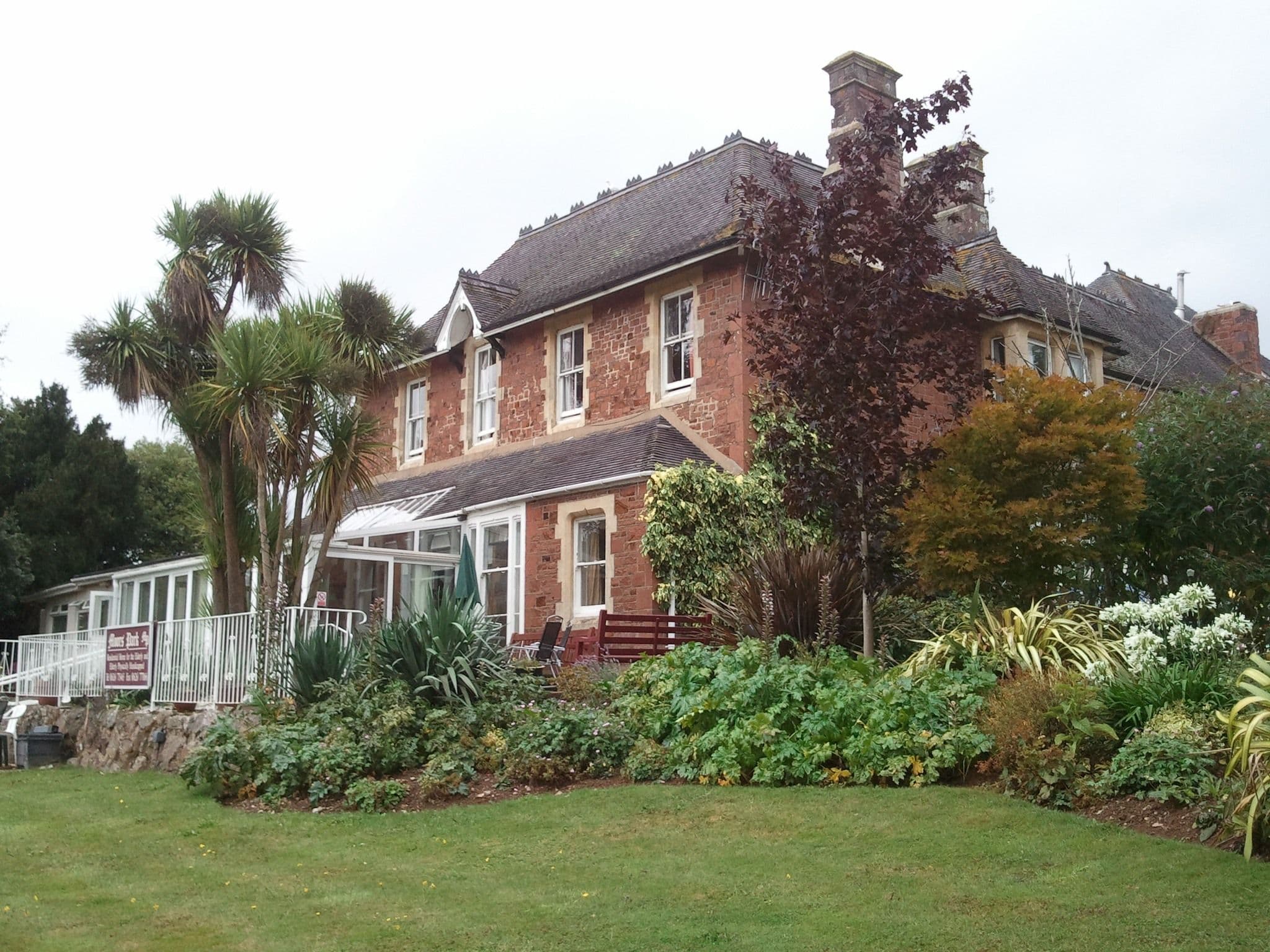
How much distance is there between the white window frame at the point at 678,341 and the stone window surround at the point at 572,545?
235cm

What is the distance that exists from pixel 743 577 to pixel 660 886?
6481 millimetres

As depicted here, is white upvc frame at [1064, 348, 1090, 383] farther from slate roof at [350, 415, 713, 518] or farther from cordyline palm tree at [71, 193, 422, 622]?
cordyline palm tree at [71, 193, 422, 622]

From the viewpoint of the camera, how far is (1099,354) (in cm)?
2303

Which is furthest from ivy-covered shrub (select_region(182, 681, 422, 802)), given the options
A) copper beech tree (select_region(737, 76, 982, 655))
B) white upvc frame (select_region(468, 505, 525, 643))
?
white upvc frame (select_region(468, 505, 525, 643))

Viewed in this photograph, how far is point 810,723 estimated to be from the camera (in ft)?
33.0

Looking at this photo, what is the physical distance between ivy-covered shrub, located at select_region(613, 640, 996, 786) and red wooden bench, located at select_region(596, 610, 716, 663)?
324 centimetres

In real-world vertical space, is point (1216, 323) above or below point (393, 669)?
above

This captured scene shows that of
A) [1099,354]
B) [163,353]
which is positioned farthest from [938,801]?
[1099,354]

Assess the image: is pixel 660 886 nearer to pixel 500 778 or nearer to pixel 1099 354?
pixel 500 778

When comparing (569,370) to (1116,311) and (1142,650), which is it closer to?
(1142,650)

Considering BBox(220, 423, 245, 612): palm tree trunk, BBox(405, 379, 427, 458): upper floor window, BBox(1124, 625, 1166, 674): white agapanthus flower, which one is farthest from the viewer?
BBox(405, 379, 427, 458): upper floor window

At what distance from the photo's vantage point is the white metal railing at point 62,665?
1852cm

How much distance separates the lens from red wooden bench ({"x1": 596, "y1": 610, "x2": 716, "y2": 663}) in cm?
1494

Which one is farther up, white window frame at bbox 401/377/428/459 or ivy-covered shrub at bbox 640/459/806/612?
white window frame at bbox 401/377/428/459
